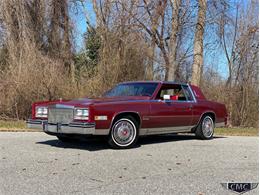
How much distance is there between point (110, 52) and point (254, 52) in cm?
737

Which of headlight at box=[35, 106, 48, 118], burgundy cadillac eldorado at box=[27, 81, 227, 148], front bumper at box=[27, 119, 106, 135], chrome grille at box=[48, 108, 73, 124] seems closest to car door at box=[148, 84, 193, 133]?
burgundy cadillac eldorado at box=[27, 81, 227, 148]

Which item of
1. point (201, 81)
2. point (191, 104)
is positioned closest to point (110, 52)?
point (201, 81)

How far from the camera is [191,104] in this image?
11.8 meters

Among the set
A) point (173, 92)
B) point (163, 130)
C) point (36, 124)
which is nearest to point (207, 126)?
point (173, 92)

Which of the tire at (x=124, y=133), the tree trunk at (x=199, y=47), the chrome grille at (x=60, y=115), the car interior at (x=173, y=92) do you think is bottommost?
the tire at (x=124, y=133)

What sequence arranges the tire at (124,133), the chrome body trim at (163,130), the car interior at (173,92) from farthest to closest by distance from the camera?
1. the car interior at (173,92)
2. the chrome body trim at (163,130)
3. the tire at (124,133)

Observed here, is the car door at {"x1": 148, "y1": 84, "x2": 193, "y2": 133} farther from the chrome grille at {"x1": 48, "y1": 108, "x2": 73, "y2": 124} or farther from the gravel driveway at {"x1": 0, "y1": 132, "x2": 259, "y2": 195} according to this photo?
the chrome grille at {"x1": 48, "y1": 108, "x2": 73, "y2": 124}

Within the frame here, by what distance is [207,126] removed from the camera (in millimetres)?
12359

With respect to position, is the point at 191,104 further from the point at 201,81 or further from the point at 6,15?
the point at 6,15

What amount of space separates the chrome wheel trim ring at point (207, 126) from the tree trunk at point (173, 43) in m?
10.4

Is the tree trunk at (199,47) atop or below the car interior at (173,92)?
atop

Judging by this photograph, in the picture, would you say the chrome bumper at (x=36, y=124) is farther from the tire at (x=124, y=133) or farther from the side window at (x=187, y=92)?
the side window at (x=187, y=92)

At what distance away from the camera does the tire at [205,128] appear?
39.8 ft

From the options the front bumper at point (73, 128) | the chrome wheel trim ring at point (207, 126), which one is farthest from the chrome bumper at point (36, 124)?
the chrome wheel trim ring at point (207, 126)
